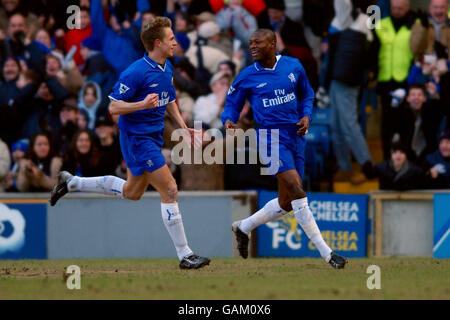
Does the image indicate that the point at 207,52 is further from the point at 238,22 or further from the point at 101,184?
the point at 101,184

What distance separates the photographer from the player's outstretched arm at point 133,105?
9.57 m

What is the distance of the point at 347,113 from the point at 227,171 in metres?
2.14

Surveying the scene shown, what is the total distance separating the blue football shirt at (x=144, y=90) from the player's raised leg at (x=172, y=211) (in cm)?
50

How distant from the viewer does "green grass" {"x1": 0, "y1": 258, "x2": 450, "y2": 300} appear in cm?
799

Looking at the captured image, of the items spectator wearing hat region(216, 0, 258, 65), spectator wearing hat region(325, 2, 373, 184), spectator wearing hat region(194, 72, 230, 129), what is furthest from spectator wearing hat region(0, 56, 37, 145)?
spectator wearing hat region(325, 2, 373, 184)

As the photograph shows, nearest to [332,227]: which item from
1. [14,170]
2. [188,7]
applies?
[188,7]

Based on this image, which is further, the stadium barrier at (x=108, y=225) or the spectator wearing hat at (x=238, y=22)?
the spectator wearing hat at (x=238, y=22)

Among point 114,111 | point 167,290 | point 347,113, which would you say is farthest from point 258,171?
point 167,290

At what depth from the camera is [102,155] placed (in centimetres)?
1455

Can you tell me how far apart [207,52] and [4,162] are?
3.71 m

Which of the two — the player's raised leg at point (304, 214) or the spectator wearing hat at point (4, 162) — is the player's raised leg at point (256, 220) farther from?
the spectator wearing hat at point (4, 162)

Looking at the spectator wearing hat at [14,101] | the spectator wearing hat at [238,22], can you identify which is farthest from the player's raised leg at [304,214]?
the spectator wearing hat at [14,101]

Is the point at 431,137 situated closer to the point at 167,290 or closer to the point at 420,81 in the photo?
the point at 420,81

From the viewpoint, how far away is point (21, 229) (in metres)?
14.4
